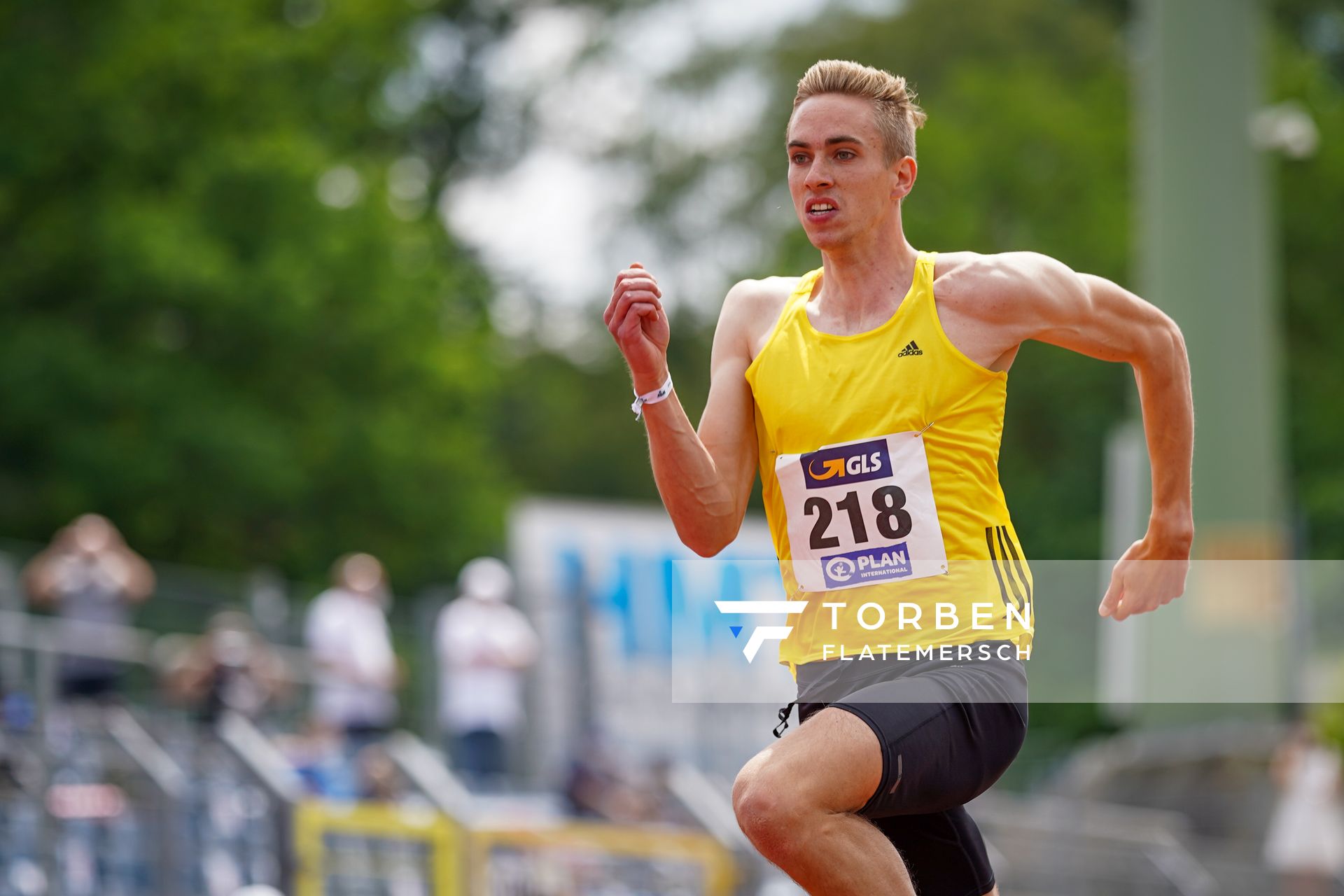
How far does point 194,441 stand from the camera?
92.4 ft

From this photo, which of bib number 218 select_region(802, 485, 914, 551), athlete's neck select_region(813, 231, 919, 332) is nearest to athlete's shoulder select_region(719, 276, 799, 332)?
athlete's neck select_region(813, 231, 919, 332)

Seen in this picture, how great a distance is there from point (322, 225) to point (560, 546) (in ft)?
34.9

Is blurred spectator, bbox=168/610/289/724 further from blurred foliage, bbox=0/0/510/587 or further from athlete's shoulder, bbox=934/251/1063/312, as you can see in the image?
blurred foliage, bbox=0/0/510/587

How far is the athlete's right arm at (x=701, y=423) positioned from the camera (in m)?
4.38

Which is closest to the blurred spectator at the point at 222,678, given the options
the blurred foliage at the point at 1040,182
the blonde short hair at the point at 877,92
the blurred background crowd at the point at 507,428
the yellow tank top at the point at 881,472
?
the blurred background crowd at the point at 507,428

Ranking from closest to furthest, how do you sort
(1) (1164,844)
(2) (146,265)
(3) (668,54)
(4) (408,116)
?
(1) (1164,844), (2) (146,265), (4) (408,116), (3) (668,54)

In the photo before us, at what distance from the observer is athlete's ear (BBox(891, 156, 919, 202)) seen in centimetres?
464

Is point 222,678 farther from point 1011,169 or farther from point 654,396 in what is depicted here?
point 1011,169

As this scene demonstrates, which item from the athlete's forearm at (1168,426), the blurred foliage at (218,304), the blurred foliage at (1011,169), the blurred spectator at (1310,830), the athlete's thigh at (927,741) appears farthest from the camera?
the blurred foliage at (1011,169)

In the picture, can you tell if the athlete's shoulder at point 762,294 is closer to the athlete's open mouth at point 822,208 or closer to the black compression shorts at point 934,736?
the athlete's open mouth at point 822,208

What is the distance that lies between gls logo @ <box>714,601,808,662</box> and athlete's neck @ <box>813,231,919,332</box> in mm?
674

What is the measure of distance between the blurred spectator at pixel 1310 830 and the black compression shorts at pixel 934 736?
11.8 meters

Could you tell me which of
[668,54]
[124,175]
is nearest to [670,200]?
[668,54]

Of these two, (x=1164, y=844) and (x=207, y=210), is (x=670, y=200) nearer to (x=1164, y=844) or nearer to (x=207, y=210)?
(x=207, y=210)
